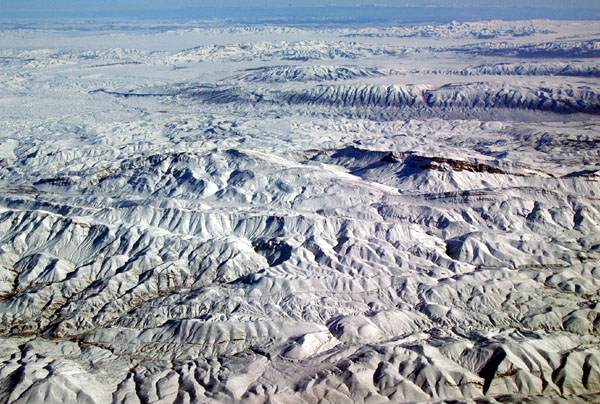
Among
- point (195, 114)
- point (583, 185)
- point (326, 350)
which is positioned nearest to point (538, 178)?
point (583, 185)

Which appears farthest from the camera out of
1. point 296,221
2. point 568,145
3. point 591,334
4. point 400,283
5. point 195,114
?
point 195,114

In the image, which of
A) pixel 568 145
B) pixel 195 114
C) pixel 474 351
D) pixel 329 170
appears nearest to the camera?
pixel 474 351

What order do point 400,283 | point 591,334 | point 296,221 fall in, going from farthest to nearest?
1. point 296,221
2. point 400,283
3. point 591,334

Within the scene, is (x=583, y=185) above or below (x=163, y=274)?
above

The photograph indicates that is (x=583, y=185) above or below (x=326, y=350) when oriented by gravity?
above

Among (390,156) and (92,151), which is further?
(92,151)

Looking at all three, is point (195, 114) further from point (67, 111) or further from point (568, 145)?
point (568, 145)

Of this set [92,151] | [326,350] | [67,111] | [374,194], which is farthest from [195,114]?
[326,350]

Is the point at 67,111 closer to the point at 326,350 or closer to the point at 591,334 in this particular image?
the point at 326,350

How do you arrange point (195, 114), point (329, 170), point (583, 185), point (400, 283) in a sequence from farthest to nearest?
point (195, 114)
point (329, 170)
point (583, 185)
point (400, 283)
